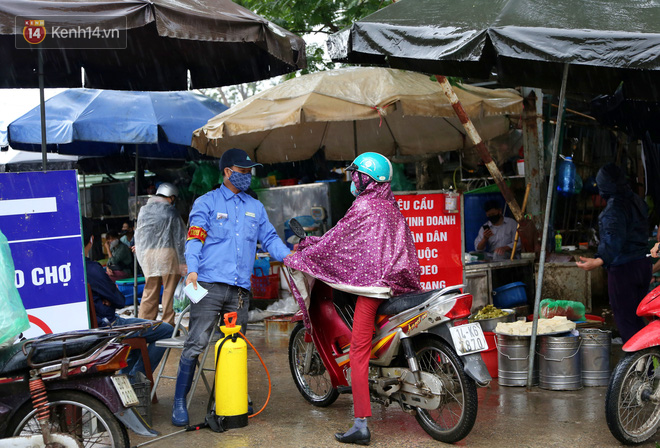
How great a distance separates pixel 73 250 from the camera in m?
5.05

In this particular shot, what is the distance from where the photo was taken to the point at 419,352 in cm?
503

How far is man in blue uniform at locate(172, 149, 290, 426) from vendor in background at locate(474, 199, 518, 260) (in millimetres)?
4895

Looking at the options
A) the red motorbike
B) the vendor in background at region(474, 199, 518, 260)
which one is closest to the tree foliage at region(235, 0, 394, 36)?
the vendor in background at region(474, 199, 518, 260)

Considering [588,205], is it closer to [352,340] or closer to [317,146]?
[317,146]

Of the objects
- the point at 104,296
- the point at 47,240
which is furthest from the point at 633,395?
the point at 47,240

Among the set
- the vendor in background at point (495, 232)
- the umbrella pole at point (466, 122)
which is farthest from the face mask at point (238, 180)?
the vendor in background at point (495, 232)

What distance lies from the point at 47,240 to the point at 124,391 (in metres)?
1.40

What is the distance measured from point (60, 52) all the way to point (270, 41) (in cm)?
233

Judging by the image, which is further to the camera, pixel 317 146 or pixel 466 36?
pixel 317 146

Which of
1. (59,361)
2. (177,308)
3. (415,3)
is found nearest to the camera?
(59,361)

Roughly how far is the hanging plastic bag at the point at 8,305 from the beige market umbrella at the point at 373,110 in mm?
4271

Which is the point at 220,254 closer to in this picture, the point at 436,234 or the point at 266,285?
the point at 436,234

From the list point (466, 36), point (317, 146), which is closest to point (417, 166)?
point (317, 146)

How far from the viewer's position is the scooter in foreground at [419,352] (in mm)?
4750
